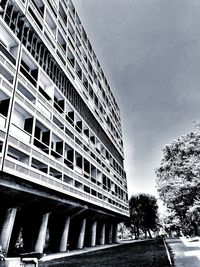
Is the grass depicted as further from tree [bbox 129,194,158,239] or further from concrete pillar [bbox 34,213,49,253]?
tree [bbox 129,194,158,239]

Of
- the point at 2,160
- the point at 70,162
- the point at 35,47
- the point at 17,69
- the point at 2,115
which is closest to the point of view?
the point at 2,160

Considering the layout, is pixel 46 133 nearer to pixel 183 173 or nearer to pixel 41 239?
pixel 41 239

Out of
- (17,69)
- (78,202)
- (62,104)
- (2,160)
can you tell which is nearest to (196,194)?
(78,202)

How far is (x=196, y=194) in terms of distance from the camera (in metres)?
19.1

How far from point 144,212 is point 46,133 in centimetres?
4469

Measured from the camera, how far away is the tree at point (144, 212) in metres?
54.1

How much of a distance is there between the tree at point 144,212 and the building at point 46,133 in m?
26.6

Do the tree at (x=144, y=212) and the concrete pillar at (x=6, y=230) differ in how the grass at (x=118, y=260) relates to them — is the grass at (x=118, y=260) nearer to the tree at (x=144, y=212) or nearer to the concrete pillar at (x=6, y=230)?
the concrete pillar at (x=6, y=230)

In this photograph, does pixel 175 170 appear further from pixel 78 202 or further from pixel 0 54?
pixel 0 54

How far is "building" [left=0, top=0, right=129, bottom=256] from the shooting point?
42.1 ft

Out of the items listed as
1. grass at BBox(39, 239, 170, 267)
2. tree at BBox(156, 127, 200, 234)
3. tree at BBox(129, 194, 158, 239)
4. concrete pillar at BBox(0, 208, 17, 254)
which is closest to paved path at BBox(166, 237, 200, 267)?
grass at BBox(39, 239, 170, 267)

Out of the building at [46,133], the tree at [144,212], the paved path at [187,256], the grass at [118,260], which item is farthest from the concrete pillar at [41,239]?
the tree at [144,212]

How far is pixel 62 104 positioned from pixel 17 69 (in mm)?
7049

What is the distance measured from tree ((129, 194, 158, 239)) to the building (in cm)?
2664
